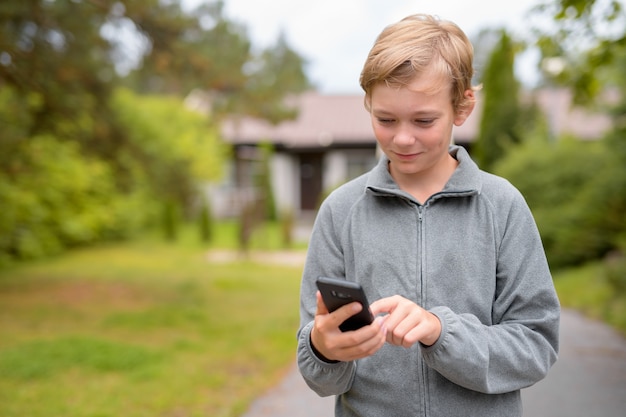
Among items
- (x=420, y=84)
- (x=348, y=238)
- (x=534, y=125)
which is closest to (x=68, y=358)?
(x=348, y=238)

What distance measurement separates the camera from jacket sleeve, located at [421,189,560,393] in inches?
55.0

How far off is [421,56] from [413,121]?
152 millimetres

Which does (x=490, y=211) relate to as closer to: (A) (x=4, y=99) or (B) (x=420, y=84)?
(B) (x=420, y=84)

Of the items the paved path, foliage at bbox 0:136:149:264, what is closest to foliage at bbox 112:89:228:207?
foliage at bbox 0:136:149:264

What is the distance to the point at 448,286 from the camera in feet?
5.04

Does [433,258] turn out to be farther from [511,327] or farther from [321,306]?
[321,306]

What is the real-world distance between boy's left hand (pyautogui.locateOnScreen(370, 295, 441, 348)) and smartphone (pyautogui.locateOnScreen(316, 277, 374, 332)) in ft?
0.14

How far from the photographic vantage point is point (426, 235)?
5.13 feet

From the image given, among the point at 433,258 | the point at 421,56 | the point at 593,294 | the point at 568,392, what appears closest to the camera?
the point at 421,56

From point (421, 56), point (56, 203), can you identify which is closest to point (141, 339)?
point (421, 56)

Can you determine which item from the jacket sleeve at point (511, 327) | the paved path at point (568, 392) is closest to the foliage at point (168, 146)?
the paved path at point (568, 392)

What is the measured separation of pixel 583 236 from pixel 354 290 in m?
10.1

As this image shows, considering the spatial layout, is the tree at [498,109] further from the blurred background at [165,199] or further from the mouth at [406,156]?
the mouth at [406,156]

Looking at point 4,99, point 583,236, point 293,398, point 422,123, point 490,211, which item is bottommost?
point 293,398
